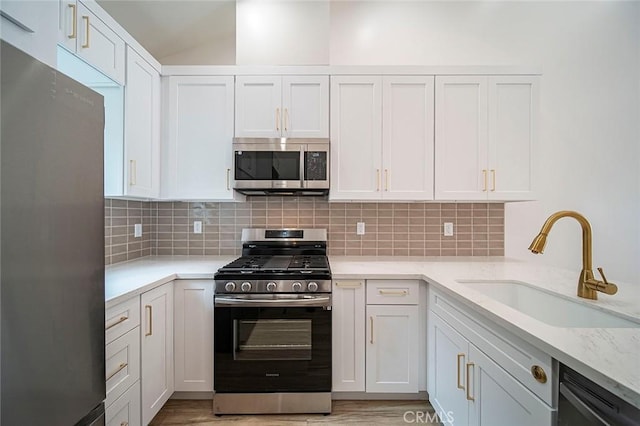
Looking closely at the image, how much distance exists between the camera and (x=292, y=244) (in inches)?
105

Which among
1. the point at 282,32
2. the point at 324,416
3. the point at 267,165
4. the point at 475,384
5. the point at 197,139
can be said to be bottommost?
the point at 324,416

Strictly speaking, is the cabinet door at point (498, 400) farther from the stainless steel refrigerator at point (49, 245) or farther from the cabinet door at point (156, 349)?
the cabinet door at point (156, 349)

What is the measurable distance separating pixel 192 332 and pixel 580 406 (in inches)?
78.4

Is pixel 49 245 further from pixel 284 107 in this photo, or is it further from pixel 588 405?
pixel 284 107

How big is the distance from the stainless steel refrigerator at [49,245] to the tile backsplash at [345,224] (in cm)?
172

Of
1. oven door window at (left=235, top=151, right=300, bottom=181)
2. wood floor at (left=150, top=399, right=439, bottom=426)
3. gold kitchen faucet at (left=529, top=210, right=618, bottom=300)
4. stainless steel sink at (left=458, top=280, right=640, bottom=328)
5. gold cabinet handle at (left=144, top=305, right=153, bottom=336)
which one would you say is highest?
oven door window at (left=235, top=151, right=300, bottom=181)

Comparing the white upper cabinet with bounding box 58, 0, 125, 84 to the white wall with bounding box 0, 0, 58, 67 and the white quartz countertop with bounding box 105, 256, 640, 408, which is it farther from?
the white quartz countertop with bounding box 105, 256, 640, 408

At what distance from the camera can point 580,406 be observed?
0.85 m

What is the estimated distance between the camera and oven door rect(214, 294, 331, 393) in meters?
1.99

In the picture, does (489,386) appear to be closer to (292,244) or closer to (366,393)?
(366,393)

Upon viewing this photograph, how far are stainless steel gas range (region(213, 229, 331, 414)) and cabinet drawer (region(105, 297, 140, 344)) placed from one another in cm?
47

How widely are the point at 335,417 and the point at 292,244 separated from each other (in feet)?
4.19

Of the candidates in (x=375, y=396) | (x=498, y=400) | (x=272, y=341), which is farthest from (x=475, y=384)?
(x=272, y=341)

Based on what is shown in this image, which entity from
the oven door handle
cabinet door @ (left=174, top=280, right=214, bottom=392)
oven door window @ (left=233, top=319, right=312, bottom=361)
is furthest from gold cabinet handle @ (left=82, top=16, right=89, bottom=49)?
oven door window @ (left=233, top=319, right=312, bottom=361)
